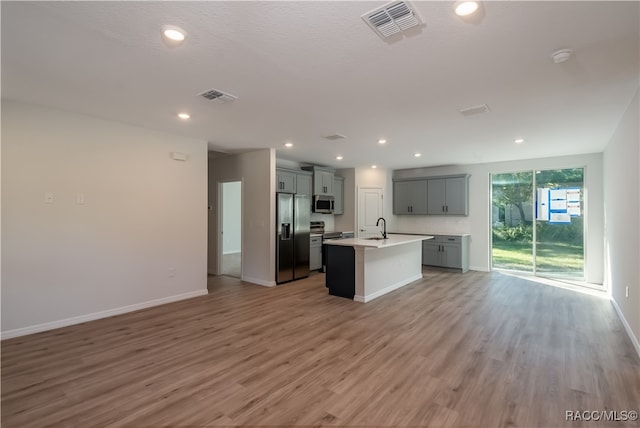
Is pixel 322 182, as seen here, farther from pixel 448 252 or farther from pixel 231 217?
pixel 231 217

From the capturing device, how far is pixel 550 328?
12.0 feet

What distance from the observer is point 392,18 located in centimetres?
189

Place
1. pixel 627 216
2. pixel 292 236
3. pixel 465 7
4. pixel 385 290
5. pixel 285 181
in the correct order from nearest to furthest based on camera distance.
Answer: pixel 465 7 → pixel 627 216 → pixel 385 290 → pixel 292 236 → pixel 285 181

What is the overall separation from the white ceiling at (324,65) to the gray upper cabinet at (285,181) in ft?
6.13

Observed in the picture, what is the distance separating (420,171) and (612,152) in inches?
158

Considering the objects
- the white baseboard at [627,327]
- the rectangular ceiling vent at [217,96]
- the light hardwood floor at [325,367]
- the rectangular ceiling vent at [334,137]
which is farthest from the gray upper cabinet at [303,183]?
the white baseboard at [627,327]

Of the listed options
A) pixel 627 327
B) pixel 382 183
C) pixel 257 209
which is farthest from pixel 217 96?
pixel 382 183

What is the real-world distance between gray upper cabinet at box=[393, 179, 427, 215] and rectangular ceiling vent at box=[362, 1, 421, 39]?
6413 millimetres

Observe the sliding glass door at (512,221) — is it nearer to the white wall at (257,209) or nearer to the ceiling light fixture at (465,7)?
the white wall at (257,209)

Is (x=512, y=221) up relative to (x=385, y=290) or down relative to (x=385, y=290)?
up

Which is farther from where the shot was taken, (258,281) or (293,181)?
(293,181)

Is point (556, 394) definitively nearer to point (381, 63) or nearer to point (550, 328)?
point (550, 328)

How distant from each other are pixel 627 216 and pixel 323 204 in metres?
5.28

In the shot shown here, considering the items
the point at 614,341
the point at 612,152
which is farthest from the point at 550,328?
the point at 612,152
